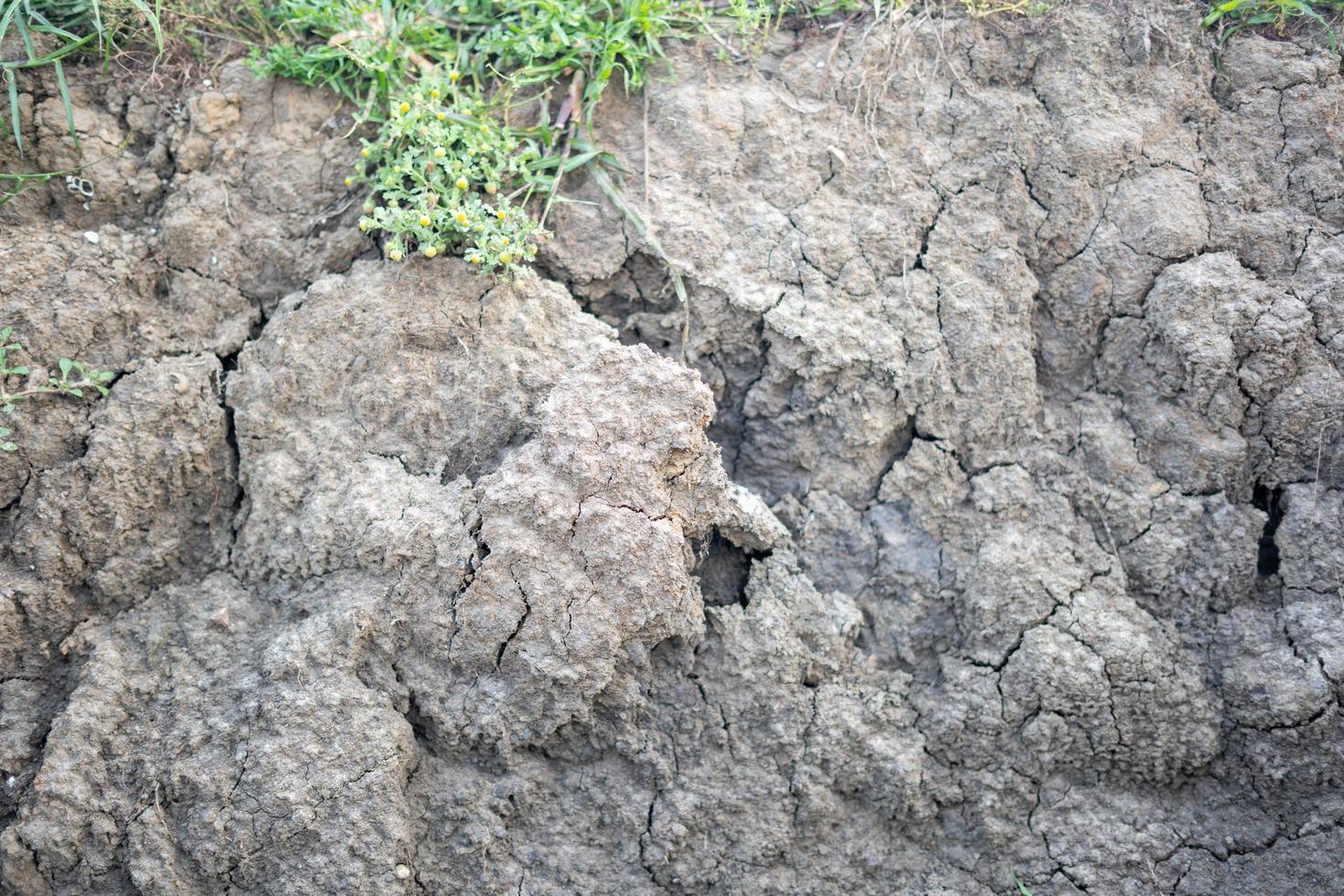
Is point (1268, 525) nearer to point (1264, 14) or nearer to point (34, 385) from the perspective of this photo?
point (1264, 14)

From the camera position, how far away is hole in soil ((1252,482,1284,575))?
101 inches

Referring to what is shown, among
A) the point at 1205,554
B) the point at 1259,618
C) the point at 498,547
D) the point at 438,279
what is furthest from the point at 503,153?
the point at 1259,618

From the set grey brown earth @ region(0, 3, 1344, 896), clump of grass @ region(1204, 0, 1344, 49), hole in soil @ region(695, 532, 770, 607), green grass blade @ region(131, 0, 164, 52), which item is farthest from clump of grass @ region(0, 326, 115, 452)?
clump of grass @ region(1204, 0, 1344, 49)

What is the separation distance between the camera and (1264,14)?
2893mm

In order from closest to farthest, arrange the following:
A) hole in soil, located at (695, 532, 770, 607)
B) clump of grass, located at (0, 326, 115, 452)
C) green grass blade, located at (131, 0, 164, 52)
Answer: clump of grass, located at (0, 326, 115, 452) < hole in soil, located at (695, 532, 770, 607) < green grass blade, located at (131, 0, 164, 52)

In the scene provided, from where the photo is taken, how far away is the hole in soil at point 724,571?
99.1 inches

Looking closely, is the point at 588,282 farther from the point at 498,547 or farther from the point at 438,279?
the point at 498,547

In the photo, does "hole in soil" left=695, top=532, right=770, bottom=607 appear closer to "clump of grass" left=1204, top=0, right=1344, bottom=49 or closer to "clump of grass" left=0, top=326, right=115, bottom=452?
"clump of grass" left=0, top=326, right=115, bottom=452

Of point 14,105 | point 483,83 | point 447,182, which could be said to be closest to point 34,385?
point 14,105

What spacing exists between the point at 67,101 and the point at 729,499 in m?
2.01

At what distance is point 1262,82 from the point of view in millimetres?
2838

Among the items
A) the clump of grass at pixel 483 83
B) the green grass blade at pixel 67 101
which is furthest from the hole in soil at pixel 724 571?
the green grass blade at pixel 67 101

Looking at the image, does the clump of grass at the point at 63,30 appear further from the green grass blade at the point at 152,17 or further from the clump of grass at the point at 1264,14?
the clump of grass at the point at 1264,14

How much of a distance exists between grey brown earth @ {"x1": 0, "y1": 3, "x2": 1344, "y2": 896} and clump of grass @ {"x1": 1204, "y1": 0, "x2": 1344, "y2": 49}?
0.08m
